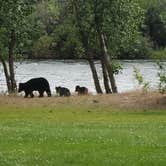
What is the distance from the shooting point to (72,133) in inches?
650

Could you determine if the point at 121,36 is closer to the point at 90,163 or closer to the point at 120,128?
the point at 120,128

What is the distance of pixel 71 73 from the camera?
234 ft

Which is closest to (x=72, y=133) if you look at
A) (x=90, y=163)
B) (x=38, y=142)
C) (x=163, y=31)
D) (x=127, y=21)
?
(x=38, y=142)

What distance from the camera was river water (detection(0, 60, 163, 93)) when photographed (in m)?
58.1

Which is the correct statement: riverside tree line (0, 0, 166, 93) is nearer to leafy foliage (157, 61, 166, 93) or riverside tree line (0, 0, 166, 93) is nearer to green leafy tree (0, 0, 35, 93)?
green leafy tree (0, 0, 35, 93)

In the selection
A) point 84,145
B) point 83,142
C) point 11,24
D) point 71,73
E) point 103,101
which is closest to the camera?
point 84,145

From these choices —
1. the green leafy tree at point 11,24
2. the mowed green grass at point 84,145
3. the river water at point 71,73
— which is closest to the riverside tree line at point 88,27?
the green leafy tree at point 11,24

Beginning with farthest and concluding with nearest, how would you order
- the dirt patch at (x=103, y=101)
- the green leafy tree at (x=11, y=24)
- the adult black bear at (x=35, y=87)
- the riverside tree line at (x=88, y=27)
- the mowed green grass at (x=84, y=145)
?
the adult black bear at (x=35, y=87) < the riverside tree line at (x=88, y=27) < the green leafy tree at (x=11, y=24) < the dirt patch at (x=103, y=101) < the mowed green grass at (x=84, y=145)

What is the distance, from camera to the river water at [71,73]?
5814cm

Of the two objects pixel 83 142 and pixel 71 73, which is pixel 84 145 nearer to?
pixel 83 142

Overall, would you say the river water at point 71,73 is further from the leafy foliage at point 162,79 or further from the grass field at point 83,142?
the grass field at point 83,142

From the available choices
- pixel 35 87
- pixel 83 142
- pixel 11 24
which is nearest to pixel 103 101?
pixel 35 87

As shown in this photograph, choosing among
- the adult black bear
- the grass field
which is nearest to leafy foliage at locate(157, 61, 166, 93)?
the grass field

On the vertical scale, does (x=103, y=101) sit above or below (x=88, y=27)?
below
